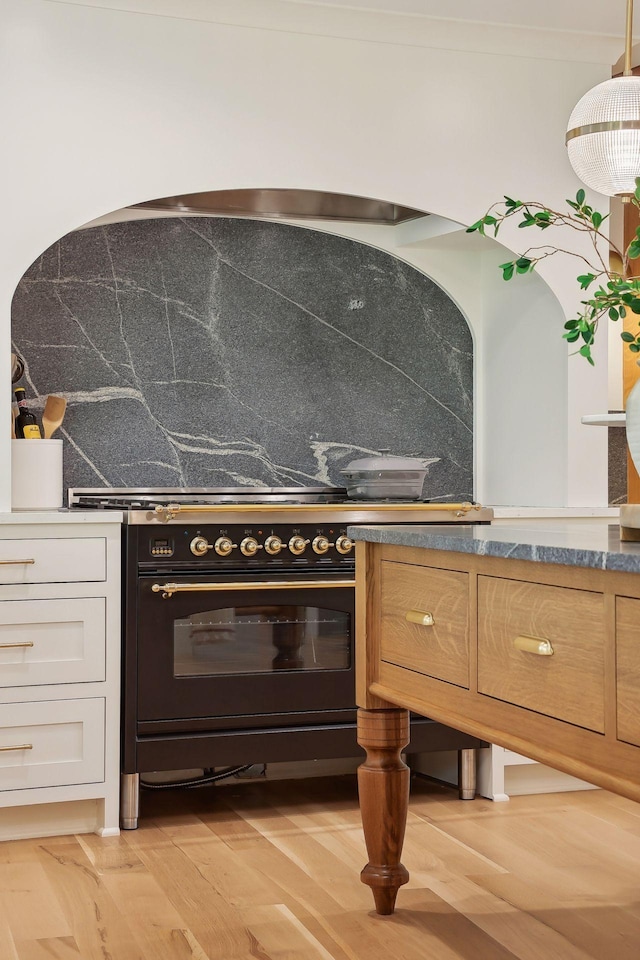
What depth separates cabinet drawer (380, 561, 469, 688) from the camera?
2.01 m

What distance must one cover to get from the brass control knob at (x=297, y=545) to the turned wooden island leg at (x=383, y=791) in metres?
0.95

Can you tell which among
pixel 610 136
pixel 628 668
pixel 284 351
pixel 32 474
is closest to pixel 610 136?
pixel 610 136

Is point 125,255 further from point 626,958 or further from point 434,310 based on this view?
point 626,958

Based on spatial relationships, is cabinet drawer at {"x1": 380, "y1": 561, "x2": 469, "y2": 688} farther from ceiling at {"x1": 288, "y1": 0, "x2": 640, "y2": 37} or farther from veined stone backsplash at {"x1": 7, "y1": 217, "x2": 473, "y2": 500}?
ceiling at {"x1": 288, "y1": 0, "x2": 640, "y2": 37}

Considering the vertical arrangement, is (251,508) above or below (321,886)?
above

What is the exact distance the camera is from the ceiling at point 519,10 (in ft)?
11.4

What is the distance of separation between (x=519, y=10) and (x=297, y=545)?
1830 millimetres

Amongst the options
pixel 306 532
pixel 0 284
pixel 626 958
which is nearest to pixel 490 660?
pixel 626 958

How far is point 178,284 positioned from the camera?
384 centimetres

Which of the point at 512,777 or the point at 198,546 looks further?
the point at 512,777

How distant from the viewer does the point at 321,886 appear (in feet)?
8.77

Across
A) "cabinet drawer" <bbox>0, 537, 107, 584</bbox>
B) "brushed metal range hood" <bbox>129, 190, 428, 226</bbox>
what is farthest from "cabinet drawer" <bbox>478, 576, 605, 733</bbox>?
"brushed metal range hood" <bbox>129, 190, 428, 226</bbox>

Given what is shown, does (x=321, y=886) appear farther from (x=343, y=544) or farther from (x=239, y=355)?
(x=239, y=355)

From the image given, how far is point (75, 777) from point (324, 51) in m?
2.33
